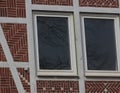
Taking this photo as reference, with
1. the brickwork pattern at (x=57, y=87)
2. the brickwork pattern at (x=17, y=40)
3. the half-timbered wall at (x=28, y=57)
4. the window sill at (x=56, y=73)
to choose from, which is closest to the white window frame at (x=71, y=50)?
the window sill at (x=56, y=73)

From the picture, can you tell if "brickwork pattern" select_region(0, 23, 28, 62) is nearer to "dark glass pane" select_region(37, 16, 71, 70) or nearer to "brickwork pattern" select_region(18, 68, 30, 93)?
"brickwork pattern" select_region(18, 68, 30, 93)

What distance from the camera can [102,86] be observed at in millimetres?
17422

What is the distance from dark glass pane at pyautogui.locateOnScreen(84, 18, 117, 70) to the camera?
17.8 m

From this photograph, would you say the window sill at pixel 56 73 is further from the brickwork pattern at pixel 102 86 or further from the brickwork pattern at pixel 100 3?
the brickwork pattern at pixel 100 3

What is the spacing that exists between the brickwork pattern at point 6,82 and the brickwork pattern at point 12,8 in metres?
1.51

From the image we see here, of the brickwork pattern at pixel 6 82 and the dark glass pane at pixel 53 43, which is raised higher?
the dark glass pane at pixel 53 43

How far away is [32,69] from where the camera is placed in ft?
55.9

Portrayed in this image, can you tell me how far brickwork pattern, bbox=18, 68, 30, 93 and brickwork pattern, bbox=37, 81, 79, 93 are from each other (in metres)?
0.28

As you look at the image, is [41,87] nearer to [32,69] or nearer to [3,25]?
[32,69]

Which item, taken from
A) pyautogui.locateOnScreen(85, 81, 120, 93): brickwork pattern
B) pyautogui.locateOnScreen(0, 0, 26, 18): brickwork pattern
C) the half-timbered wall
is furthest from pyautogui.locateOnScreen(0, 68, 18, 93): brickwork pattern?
pyautogui.locateOnScreen(85, 81, 120, 93): brickwork pattern

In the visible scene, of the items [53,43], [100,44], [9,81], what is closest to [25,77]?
[9,81]

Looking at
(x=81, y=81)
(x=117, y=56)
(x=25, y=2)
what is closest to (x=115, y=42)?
(x=117, y=56)

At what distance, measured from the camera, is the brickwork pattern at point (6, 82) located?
16.7 m

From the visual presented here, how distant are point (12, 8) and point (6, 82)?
2009 mm
